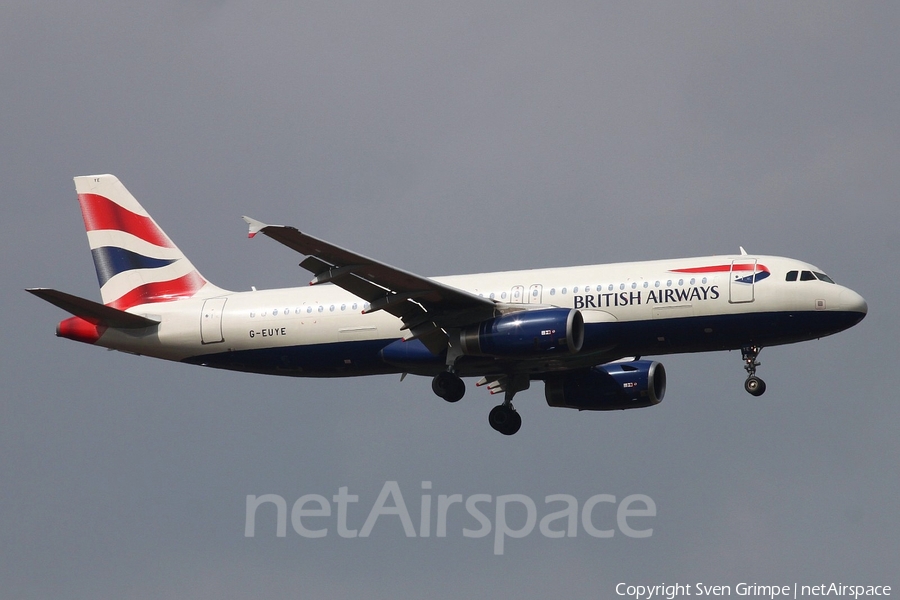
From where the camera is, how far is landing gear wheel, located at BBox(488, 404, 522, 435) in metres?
44.8

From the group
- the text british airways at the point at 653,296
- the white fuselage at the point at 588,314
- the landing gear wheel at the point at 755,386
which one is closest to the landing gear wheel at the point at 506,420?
the white fuselage at the point at 588,314

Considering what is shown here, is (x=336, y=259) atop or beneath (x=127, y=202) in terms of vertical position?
beneath

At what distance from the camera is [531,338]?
127 ft

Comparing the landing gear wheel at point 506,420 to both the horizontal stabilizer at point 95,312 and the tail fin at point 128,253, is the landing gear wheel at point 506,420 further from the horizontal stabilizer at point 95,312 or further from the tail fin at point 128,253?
the horizontal stabilizer at point 95,312

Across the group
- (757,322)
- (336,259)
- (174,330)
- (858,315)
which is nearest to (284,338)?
(174,330)

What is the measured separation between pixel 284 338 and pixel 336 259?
269 inches

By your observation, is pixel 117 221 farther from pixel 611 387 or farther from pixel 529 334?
pixel 611 387

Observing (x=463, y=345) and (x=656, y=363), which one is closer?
(x=463, y=345)

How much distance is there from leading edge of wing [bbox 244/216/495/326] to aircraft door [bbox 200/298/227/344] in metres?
6.53

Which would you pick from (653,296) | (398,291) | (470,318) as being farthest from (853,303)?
(398,291)

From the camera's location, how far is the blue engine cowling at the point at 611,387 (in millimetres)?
44969

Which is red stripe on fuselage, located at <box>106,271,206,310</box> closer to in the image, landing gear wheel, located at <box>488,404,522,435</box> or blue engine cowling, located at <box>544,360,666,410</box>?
landing gear wheel, located at <box>488,404,522,435</box>

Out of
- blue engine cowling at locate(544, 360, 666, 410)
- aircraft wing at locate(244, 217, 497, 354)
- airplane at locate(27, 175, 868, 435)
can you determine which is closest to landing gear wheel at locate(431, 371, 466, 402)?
airplane at locate(27, 175, 868, 435)

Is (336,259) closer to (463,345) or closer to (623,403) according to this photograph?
(463,345)
